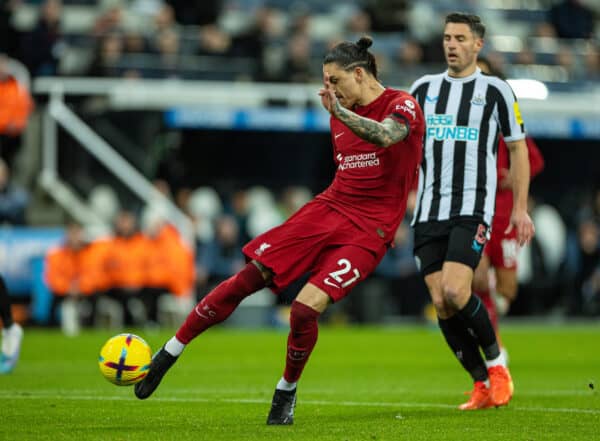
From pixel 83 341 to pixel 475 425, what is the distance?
9.09 metres

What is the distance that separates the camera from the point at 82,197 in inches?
778

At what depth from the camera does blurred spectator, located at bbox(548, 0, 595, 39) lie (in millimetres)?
25234

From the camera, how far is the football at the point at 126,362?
737 centimetres

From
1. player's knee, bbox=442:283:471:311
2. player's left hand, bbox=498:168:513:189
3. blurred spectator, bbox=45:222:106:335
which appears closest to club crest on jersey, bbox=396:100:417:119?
player's knee, bbox=442:283:471:311

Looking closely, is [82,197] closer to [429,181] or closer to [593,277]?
[593,277]

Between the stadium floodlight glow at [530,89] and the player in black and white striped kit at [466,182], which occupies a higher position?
the player in black and white striped kit at [466,182]

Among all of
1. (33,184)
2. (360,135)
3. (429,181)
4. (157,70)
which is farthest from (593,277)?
(360,135)

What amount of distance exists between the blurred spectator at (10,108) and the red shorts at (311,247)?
1156 centimetres

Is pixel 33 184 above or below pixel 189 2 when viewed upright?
below

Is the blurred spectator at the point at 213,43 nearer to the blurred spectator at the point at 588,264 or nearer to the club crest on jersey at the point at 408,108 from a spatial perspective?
the blurred spectator at the point at 588,264

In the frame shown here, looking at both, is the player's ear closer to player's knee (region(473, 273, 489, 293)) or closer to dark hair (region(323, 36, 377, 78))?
dark hair (region(323, 36, 377, 78))

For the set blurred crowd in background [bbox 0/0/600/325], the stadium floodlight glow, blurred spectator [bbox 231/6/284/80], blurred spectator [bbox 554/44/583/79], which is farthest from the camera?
blurred spectator [bbox 554/44/583/79]

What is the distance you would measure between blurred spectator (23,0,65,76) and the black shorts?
11.7 meters

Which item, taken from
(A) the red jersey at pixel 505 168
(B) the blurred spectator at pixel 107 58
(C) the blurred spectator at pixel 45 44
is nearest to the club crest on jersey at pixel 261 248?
(A) the red jersey at pixel 505 168
